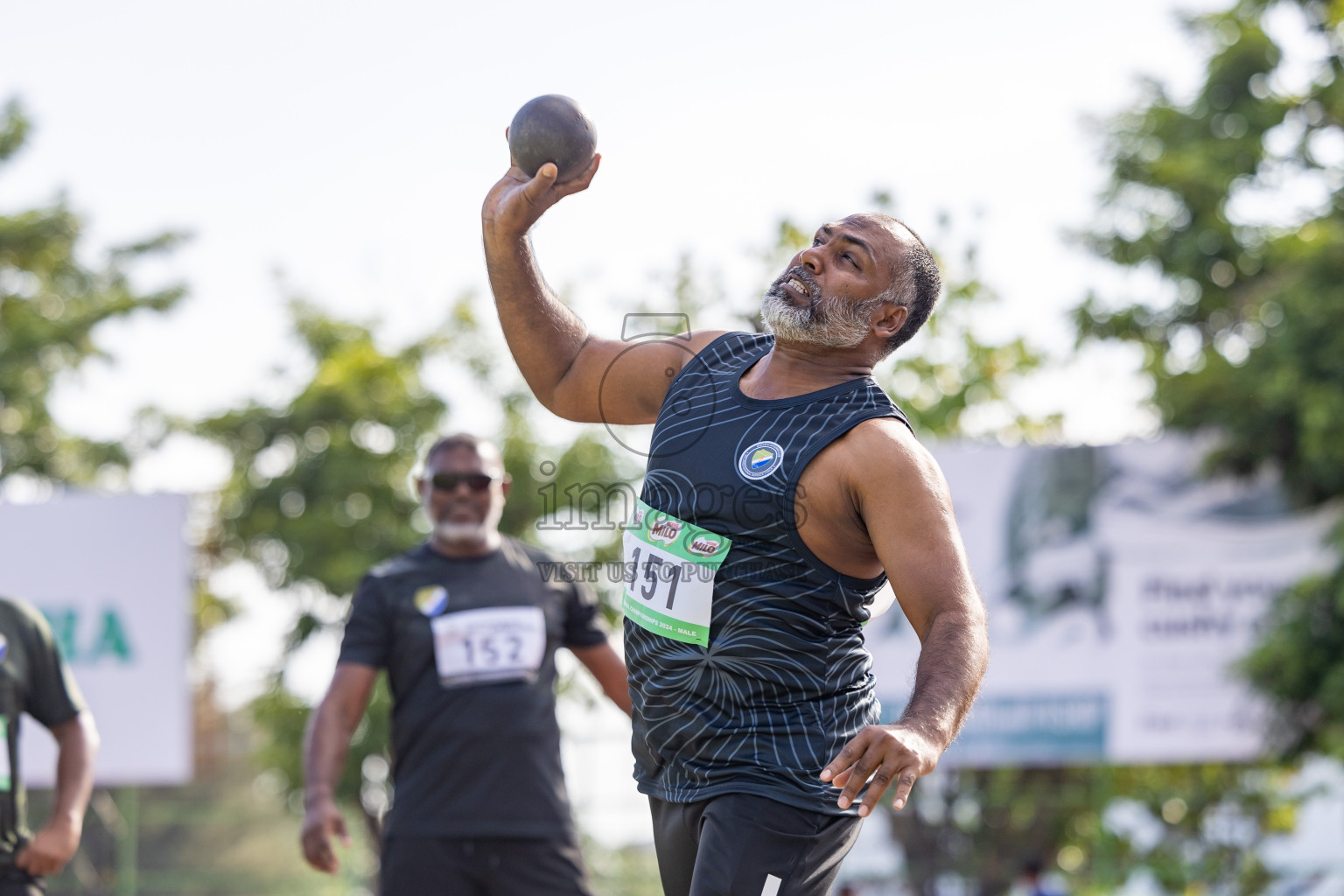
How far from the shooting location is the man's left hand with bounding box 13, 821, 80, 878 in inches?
172

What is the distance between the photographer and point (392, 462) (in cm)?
1490

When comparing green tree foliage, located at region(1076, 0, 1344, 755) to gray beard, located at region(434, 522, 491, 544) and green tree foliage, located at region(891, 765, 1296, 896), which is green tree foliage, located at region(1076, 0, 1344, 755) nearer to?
green tree foliage, located at region(891, 765, 1296, 896)

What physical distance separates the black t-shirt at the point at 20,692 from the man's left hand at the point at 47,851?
5 cm

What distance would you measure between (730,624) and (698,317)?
14.2 meters

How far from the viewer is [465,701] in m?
5.23

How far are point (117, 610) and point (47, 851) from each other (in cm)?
987

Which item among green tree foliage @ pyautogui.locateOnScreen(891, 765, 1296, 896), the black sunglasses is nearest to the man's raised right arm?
the black sunglasses

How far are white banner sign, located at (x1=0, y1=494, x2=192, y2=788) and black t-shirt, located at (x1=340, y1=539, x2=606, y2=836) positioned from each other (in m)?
8.69

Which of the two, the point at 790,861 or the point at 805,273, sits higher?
the point at 805,273

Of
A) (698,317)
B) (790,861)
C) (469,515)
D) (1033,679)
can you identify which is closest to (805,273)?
(790,861)

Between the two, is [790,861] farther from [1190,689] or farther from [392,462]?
[392,462]

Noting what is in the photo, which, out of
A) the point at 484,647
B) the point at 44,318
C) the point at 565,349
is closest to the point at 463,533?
the point at 484,647

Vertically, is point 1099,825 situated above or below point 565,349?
below

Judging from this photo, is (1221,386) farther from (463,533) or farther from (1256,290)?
(463,533)
